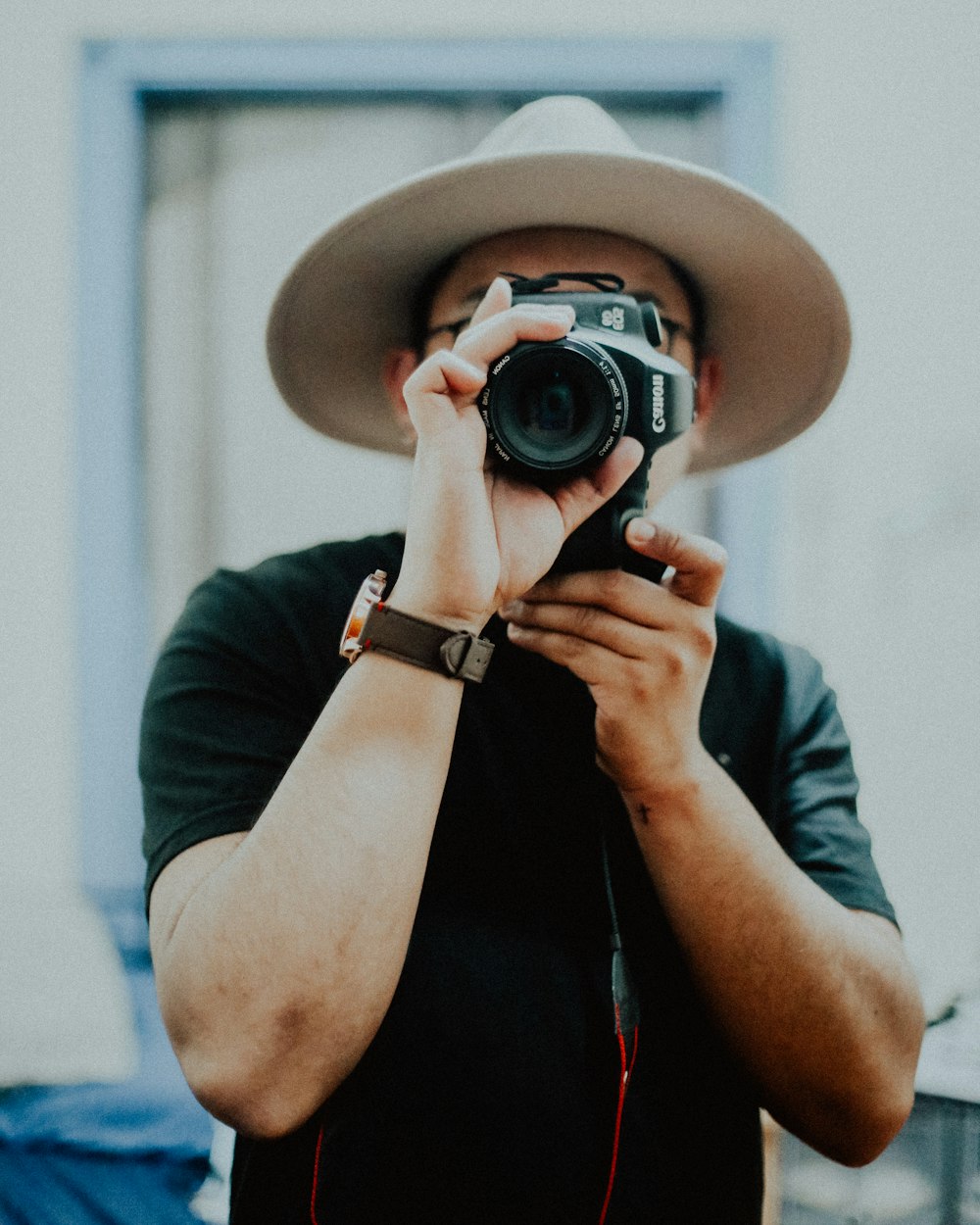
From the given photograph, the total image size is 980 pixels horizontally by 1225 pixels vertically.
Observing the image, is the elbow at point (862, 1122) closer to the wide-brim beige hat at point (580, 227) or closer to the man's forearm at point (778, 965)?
the man's forearm at point (778, 965)

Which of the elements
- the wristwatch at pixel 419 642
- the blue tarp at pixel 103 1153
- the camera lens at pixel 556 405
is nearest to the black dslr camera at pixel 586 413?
the camera lens at pixel 556 405

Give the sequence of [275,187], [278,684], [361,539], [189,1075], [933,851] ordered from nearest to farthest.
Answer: [189,1075] → [278,684] → [361,539] → [933,851] → [275,187]

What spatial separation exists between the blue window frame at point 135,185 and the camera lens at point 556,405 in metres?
1.00

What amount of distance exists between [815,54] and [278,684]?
4.87 feet

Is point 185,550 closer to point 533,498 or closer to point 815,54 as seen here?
point 533,498

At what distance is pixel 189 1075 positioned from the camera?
0.52 m

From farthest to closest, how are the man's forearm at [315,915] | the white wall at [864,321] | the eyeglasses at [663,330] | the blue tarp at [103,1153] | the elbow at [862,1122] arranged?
the white wall at [864,321] → the blue tarp at [103,1153] → the eyeglasses at [663,330] → the elbow at [862,1122] → the man's forearm at [315,915]

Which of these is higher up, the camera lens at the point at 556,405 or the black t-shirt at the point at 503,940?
the camera lens at the point at 556,405

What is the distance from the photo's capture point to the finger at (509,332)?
544mm

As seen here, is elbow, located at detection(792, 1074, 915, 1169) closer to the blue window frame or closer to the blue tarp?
the blue tarp

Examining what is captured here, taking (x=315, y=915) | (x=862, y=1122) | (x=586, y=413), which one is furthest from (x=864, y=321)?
(x=315, y=915)

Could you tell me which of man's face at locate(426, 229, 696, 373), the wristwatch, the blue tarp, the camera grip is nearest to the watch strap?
the wristwatch

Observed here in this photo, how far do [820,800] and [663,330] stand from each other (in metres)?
0.42

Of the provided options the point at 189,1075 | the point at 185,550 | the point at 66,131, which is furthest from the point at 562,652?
the point at 66,131
